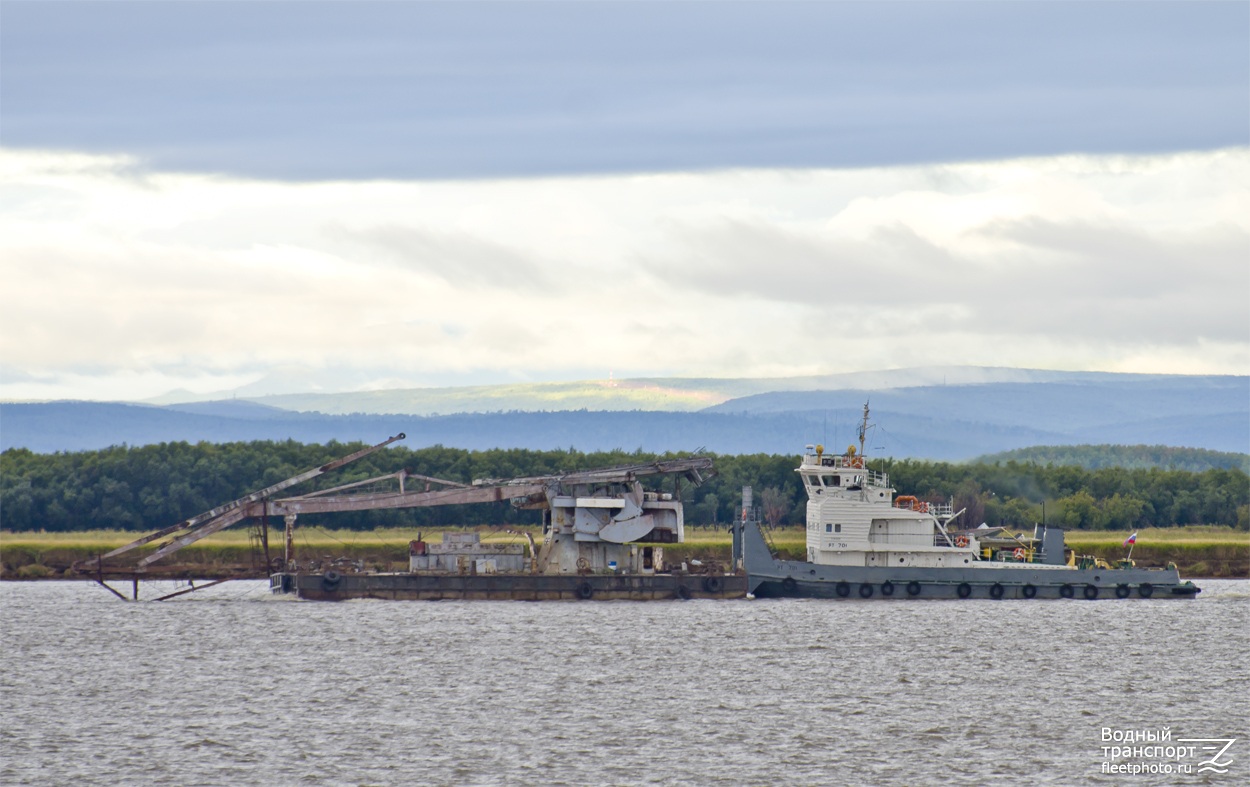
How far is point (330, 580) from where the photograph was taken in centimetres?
7831

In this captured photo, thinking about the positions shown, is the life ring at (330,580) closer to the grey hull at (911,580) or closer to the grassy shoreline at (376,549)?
the grassy shoreline at (376,549)

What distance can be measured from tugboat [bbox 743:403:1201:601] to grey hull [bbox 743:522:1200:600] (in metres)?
0.04

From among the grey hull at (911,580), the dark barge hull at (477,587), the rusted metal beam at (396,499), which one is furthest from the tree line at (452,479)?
the dark barge hull at (477,587)

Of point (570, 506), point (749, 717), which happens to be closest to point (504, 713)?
point (749, 717)

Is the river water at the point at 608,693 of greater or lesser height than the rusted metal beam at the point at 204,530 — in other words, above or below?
below

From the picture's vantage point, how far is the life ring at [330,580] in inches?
3081

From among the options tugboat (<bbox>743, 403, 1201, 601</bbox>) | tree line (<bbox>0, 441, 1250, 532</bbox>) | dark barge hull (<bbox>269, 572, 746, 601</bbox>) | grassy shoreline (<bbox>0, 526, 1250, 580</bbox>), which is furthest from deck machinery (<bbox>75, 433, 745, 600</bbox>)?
tree line (<bbox>0, 441, 1250, 532</bbox>)

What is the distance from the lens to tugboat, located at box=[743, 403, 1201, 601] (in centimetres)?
8031

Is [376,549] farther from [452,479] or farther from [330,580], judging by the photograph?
[452,479]

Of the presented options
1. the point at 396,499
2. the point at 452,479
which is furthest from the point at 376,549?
the point at 452,479

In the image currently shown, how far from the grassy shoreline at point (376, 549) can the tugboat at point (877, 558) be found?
12868mm

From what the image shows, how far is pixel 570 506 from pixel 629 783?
134ft

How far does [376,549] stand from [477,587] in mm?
21566

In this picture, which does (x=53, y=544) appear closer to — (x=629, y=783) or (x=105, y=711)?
(x=105, y=711)
